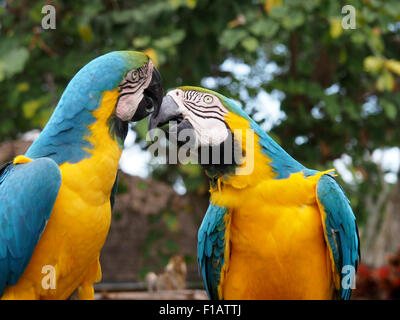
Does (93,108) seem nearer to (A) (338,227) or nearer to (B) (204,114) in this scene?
(B) (204,114)

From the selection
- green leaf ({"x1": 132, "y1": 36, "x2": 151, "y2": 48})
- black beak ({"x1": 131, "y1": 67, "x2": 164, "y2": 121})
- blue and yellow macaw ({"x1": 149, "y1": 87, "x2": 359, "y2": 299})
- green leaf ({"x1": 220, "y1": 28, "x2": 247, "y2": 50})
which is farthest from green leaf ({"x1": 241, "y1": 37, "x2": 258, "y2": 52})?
blue and yellow macaw ({"x1": 149, "y1": 87, "x2": 359, "y2": 299})

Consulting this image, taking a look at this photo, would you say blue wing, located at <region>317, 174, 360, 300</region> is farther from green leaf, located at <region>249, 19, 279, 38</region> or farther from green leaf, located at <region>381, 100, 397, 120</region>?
green leaf, located at <region>381, 100, 397, 120</region>

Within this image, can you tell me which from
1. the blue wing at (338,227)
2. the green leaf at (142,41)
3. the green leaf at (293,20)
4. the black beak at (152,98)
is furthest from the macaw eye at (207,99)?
the green leaf at (293,20)

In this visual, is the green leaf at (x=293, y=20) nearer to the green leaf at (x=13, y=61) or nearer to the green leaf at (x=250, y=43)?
the green leaf at (x=250, y=43)

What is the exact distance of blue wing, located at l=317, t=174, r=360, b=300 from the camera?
1.59 m

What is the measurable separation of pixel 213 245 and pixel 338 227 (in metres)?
0.45

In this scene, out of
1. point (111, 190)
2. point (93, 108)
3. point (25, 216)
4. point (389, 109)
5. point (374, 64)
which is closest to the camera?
point (25, 216)

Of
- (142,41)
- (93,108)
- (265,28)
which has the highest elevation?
(265,28)

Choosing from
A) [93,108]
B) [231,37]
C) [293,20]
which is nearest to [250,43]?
[231,37]

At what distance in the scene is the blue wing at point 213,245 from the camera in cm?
163

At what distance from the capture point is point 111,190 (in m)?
1.69

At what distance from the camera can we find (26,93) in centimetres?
338
